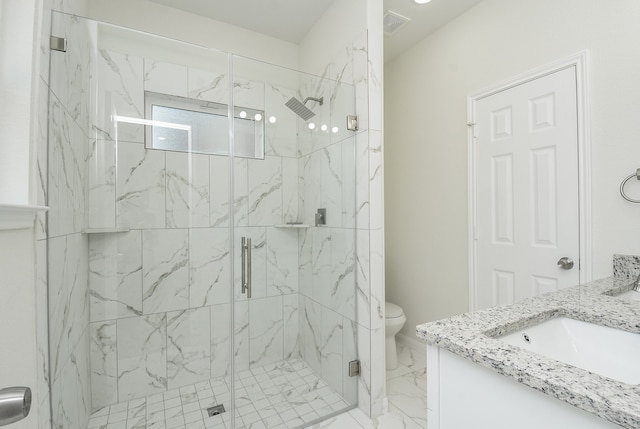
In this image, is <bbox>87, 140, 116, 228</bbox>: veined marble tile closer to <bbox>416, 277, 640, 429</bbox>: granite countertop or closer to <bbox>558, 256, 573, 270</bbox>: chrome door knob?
<bbox>416, 277, 640, 429</bbox>: granite countertop

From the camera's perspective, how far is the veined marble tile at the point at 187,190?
1.71 m

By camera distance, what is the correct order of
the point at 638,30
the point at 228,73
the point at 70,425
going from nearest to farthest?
the point at 70,425 < the point at 638,30 < the point at 228,73

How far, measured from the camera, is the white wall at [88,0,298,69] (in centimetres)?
200

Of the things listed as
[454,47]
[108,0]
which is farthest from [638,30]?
[108,0]

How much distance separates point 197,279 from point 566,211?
220 cm

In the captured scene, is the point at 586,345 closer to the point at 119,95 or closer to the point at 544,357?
the point at 544,357

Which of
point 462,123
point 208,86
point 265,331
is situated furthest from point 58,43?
point 462,123

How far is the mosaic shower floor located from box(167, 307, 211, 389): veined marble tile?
0.06m

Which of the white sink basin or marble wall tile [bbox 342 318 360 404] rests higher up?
the white sink basin

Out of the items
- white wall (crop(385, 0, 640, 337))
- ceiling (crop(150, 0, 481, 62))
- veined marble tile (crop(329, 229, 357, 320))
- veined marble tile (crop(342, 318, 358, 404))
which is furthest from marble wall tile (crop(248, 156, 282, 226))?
white wall (crop(385, 0, 640, 337))

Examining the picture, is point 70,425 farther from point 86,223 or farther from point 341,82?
point 341,82

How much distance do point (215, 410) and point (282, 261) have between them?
0.92 m

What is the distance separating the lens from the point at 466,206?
221 centimetres

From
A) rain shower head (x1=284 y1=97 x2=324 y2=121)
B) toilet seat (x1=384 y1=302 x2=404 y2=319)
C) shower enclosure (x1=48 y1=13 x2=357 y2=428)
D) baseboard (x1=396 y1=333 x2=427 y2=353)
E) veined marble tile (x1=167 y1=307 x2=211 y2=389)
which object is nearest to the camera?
shower enclosure (x1=48 y1=13 x2=357 y2=428)
